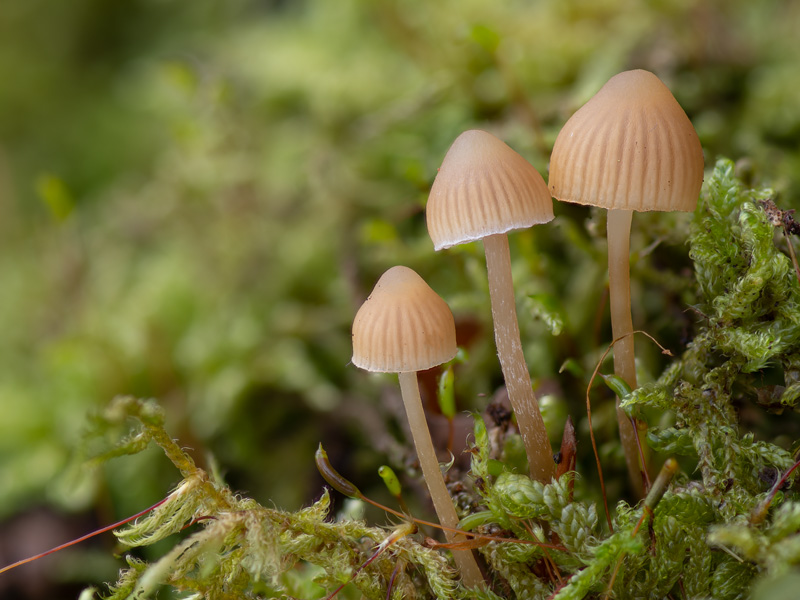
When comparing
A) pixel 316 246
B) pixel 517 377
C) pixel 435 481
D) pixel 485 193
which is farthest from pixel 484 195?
pixel 316 246

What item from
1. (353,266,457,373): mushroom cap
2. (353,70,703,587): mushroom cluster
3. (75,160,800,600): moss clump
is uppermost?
(353,70,703,587): mushroom cluster

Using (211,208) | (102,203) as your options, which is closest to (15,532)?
(211,208)

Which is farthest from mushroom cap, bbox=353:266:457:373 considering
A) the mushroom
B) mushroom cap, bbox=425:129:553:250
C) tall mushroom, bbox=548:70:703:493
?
tall mushroom, bbox=548:70:703:493

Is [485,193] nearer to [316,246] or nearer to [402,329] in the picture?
[402,329]

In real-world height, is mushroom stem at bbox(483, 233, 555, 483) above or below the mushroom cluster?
below

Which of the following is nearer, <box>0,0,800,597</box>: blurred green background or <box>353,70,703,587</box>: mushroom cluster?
<box>353,70,703,587</box>: mushroom cluster

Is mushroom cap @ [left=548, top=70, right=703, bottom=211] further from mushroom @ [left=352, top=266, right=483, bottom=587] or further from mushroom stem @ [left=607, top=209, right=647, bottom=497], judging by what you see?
mushroom @ [left=352, top=266, right=483, bottom=587]

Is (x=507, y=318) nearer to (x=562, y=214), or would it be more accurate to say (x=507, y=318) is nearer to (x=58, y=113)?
(x=562, y=214)
